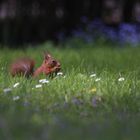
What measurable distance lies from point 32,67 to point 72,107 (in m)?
1.69

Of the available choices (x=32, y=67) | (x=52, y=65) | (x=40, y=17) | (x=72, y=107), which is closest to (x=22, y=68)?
(x=32, y=67)

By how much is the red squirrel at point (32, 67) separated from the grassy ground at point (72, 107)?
12 cm

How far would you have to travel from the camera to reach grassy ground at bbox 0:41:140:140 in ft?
13.9

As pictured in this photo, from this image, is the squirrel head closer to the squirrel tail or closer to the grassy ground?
the grassy ground

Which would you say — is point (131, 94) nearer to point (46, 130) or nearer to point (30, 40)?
point (46, 130)

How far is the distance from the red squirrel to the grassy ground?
0.12 metres

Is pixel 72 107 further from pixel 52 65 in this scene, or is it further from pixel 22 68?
pixel 22 68

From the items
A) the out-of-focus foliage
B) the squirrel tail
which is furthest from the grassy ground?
the out-of-focus foliage

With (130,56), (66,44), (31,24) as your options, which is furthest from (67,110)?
(31,24)

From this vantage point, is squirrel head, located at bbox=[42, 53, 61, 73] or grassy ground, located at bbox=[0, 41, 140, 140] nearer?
grassy ground, located at bbox=[0, 41, 140, 140]

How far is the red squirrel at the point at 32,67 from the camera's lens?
6683mm

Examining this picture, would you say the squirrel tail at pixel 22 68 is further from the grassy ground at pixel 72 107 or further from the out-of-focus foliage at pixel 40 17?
the out-of-focus foliage at pixel 40 17

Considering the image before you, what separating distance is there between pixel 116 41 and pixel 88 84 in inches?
323

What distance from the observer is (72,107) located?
17.8 feet
